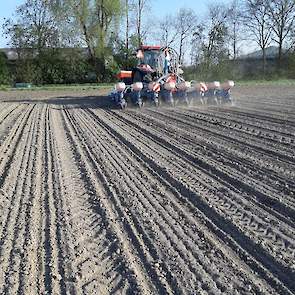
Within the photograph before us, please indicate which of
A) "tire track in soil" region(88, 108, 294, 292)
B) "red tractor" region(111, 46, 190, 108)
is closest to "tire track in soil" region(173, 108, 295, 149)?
"red tractor" region(111, 46, 190, 108)

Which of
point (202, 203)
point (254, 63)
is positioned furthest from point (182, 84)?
point (254, 63)

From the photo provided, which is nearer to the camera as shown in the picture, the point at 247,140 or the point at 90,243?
the point at 90,243

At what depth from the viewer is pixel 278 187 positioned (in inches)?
253

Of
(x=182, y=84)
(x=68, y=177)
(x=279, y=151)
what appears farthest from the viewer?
(x=182, y=84)

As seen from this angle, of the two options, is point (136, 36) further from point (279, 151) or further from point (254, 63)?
point (279, 151)

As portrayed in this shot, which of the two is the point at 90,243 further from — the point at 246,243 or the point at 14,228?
the point at 246,243

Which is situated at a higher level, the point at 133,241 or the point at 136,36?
the point at 136,36

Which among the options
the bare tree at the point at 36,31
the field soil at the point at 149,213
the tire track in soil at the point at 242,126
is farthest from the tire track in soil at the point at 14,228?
the bare tree at the point at 36,31

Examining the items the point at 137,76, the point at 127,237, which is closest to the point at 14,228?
the point at 127,237

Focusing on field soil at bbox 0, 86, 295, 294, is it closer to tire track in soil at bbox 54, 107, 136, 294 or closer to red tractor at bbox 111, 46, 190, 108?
tire track in soil at bbox 54, 107, 136, 294

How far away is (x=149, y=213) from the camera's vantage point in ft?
18.4

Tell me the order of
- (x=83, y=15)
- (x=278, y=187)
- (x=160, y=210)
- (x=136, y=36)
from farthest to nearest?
(x=136, y=36) → (x=83, y=15) → (x=278, y=187) → (x=160, y=210)

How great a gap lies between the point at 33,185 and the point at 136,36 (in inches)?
1604

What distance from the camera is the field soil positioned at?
4035mm
